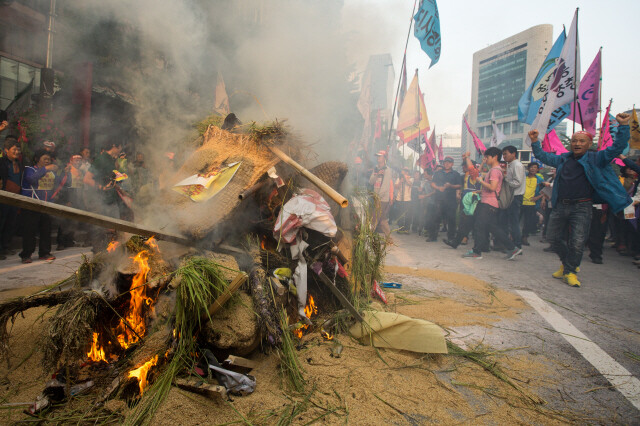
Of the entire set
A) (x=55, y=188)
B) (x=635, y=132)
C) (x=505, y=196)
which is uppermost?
(x=635, y=132)

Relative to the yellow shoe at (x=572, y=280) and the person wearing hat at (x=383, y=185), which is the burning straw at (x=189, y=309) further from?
the person wearing hat at (x=383, y=185)

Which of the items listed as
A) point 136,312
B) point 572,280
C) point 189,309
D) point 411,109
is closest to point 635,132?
point 572,280

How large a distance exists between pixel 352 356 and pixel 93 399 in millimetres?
1740

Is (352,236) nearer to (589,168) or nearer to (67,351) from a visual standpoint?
(67,351)

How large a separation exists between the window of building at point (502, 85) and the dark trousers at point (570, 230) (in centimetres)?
3388

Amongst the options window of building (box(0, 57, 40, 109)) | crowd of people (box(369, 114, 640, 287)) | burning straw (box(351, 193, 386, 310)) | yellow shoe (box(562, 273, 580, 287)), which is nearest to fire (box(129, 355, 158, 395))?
burning straw (box(351, 193, 386, 310))

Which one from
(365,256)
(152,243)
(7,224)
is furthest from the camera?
(7,224)

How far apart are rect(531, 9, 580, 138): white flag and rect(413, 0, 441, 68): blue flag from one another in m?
2.38

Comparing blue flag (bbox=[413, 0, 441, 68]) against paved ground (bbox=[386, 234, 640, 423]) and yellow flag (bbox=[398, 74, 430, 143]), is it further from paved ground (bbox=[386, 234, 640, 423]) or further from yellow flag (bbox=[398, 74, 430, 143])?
paved ground (bbox=[386, 234, 640, 423])

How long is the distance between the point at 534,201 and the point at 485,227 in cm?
345

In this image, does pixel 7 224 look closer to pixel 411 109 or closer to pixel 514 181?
pixel 514 181

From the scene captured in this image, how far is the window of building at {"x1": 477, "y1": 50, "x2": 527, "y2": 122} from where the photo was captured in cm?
3638

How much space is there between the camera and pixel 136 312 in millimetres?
2539

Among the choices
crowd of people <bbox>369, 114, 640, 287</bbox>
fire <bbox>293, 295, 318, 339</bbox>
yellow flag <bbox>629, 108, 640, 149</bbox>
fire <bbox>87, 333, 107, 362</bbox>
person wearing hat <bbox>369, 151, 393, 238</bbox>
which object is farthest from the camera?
person wearing hat <bbox>369, 151, 393, 238</bbox>
